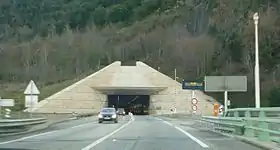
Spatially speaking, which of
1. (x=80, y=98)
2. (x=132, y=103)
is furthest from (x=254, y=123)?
(x=132, y=103)

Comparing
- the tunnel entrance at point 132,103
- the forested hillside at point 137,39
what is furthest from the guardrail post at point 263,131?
the tunnel entrance at point 132,103

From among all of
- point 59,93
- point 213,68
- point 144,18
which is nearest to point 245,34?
point 213,68

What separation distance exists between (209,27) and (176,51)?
11.4 m

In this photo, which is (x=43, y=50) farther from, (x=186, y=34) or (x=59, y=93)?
(x=59, y=93)

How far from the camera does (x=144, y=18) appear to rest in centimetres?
17825

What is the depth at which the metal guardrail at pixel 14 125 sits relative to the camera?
27.5 metres

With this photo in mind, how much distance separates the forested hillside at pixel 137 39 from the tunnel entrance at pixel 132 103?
32.1 feet

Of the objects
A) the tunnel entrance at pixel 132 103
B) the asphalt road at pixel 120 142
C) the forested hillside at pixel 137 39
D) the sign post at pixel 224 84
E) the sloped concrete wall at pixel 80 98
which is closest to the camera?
the asphalt road at pixel 120 142

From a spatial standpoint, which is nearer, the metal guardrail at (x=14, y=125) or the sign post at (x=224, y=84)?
the metal guardrail at (x=14, y=125)

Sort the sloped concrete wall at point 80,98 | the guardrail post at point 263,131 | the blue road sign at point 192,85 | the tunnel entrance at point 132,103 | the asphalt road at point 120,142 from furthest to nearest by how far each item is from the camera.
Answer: the tunnel entrance at point 132,103 < the sloped concrete wall at point 80,98 < the blue road sign at point 192,85 < the guardrail post at point 263,131 < the asphalt road at point 120,142

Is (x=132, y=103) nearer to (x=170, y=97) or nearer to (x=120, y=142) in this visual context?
(x=170, y=97)

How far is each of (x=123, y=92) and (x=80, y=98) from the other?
988 cm

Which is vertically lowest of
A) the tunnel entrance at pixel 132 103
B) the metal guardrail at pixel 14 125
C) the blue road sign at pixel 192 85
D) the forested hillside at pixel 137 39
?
the metal guardrail at pixel 14 125

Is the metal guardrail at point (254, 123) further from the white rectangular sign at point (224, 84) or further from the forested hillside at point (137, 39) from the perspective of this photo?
the forested hillside at point (137, 39)
